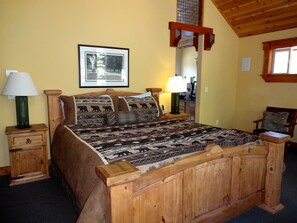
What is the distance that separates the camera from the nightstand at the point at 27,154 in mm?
2490

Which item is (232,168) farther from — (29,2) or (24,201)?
(29,2)

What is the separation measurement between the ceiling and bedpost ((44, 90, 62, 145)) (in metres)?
3.47

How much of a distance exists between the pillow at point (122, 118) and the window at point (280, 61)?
9.86 ft

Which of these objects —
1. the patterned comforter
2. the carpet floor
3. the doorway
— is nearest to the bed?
the patterned comforter

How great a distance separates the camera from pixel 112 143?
187cm

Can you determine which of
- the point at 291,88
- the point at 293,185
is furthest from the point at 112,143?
the point at 291,88

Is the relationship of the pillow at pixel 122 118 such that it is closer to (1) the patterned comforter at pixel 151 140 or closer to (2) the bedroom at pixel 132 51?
(1) the patterned comforter at pixel 151 140

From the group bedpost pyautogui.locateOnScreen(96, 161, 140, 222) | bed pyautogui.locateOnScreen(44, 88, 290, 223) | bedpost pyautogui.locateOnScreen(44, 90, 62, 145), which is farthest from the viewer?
bedpost pyautogui.locateOnScreen(44, 90, 62, 145)

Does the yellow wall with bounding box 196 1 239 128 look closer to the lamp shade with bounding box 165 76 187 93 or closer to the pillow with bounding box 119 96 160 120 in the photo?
the lamp shade with bounding box 165 76 187 93

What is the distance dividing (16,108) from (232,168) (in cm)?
248

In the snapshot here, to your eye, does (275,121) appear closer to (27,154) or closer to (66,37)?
(66,37)

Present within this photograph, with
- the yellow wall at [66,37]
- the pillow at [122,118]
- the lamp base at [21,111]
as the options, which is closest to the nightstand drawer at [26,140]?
the lamp base at [21,111]

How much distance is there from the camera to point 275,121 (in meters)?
3.89

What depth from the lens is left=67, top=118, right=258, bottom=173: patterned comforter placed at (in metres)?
1.54
